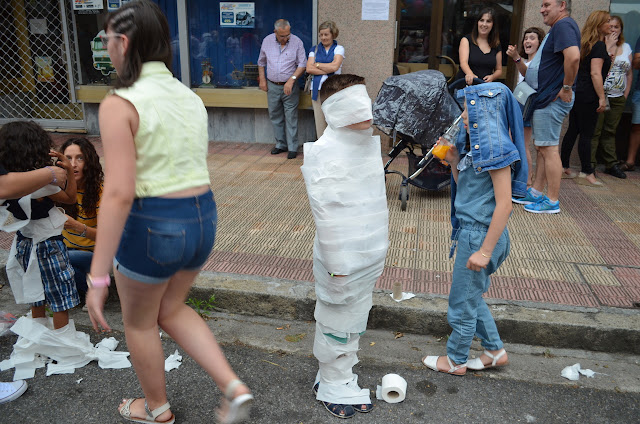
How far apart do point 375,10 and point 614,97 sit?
326 cm

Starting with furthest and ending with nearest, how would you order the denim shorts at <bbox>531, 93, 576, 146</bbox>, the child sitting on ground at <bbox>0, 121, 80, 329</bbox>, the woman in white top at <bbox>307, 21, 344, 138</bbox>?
the woman in white top at <bbox>307, 21, 344, 138</bbox> < the denim shorts at <bbox>531, 93, 576, 146</bbox> < the child sitting on ground at <bbox>0, 121, 80, 329</bbox>

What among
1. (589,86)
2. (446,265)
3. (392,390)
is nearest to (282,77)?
(589,86)

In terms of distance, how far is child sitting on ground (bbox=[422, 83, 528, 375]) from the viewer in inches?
107

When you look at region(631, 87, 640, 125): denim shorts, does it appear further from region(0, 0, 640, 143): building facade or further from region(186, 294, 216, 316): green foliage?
region(186, 294, 216, 316): green foliage

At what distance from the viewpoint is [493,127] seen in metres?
2.72

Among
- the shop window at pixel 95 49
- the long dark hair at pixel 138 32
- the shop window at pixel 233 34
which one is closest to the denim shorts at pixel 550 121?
the shop window at pixel 233 34

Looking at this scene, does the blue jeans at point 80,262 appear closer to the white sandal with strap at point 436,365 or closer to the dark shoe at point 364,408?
the dark shoe at point 364,408

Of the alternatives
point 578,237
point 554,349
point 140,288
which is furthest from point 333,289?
point 578,237

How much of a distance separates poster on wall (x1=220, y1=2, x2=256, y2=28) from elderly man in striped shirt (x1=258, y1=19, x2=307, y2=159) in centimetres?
54

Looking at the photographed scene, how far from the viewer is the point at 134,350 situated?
249 centimetres

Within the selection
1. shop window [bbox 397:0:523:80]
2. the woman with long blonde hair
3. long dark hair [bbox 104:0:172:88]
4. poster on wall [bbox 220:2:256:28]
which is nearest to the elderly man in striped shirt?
poster on wall [bbox 220:2:256:28]

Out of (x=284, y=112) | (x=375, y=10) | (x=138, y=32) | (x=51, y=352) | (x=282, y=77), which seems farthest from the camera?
(x=284, y=112)

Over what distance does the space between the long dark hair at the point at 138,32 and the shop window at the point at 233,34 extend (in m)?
6.35

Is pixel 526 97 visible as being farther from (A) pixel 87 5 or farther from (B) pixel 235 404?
(A) pixel 87 5
